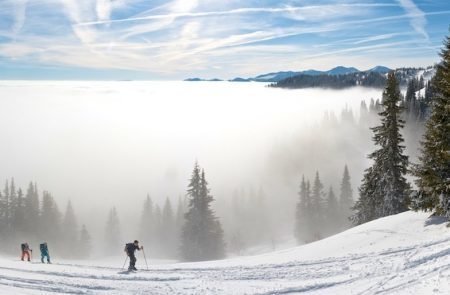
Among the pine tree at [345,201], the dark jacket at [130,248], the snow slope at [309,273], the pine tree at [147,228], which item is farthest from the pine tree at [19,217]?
the pine tree at [345,201]

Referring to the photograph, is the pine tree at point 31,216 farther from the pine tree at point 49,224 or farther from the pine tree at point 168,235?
the pine tree at point 168,235

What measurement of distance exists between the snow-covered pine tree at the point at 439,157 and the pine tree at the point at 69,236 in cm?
7594

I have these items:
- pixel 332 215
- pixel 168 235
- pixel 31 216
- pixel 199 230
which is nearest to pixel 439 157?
pixel 199 230

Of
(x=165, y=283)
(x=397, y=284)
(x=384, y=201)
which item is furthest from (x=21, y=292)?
(x=384, y=201)

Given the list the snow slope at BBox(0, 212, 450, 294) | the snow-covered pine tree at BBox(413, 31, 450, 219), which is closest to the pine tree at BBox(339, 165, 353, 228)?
the snow slope at BBox(0, 212, 450, 294)

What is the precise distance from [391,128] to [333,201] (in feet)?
219

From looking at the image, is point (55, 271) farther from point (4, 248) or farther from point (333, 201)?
point (333, 201)

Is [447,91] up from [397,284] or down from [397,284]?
up

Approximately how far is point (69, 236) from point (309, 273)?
76.9 meters

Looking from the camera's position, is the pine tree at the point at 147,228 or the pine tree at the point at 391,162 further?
the pine tree at the point at 147,228

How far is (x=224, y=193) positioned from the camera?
17638cm

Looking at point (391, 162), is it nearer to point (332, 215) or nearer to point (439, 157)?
point (439, 157)

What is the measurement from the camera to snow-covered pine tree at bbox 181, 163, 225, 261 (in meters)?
57.8

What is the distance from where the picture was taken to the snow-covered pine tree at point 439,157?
2419 centimetres
